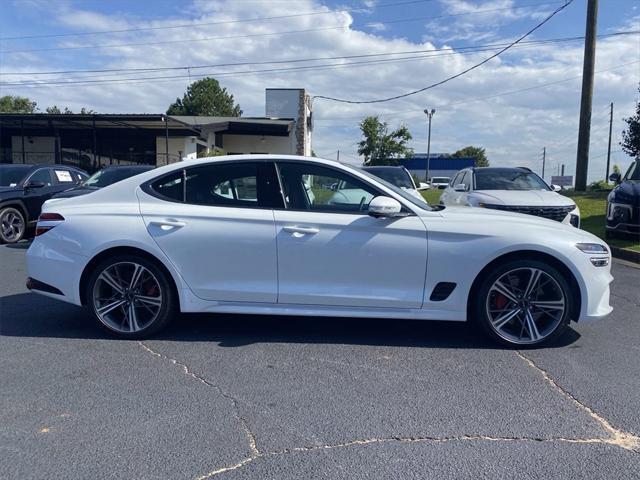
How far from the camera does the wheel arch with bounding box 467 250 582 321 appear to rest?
458 cm

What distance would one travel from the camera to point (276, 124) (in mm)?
29703

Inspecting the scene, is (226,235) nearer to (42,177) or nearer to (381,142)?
(42,177)

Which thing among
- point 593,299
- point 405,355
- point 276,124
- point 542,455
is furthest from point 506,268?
point 276,124

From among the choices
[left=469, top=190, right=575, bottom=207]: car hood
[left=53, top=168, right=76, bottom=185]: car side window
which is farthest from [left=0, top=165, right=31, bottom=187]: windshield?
[left=469, top=190, right=575, bottom=207]: car hood

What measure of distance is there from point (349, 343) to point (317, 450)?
1829mm

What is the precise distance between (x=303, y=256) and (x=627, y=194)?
328 inches

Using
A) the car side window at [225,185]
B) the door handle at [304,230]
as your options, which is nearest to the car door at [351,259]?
the door handle at [304,230]

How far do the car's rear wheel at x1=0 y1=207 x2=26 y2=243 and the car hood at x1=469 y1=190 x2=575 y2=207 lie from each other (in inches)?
351

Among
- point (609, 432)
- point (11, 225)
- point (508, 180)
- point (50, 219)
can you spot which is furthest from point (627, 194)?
point (11, 225)

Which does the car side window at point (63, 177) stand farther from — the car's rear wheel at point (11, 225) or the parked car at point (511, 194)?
the parked car at point (511, 194)

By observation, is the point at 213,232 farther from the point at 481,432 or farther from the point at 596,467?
the point at 596,467

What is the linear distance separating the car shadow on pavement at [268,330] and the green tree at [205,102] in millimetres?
78066

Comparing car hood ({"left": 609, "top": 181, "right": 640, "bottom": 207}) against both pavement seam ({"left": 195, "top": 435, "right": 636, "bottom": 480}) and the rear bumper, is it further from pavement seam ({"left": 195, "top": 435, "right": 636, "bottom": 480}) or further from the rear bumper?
the rear bumper

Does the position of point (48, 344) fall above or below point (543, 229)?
below
